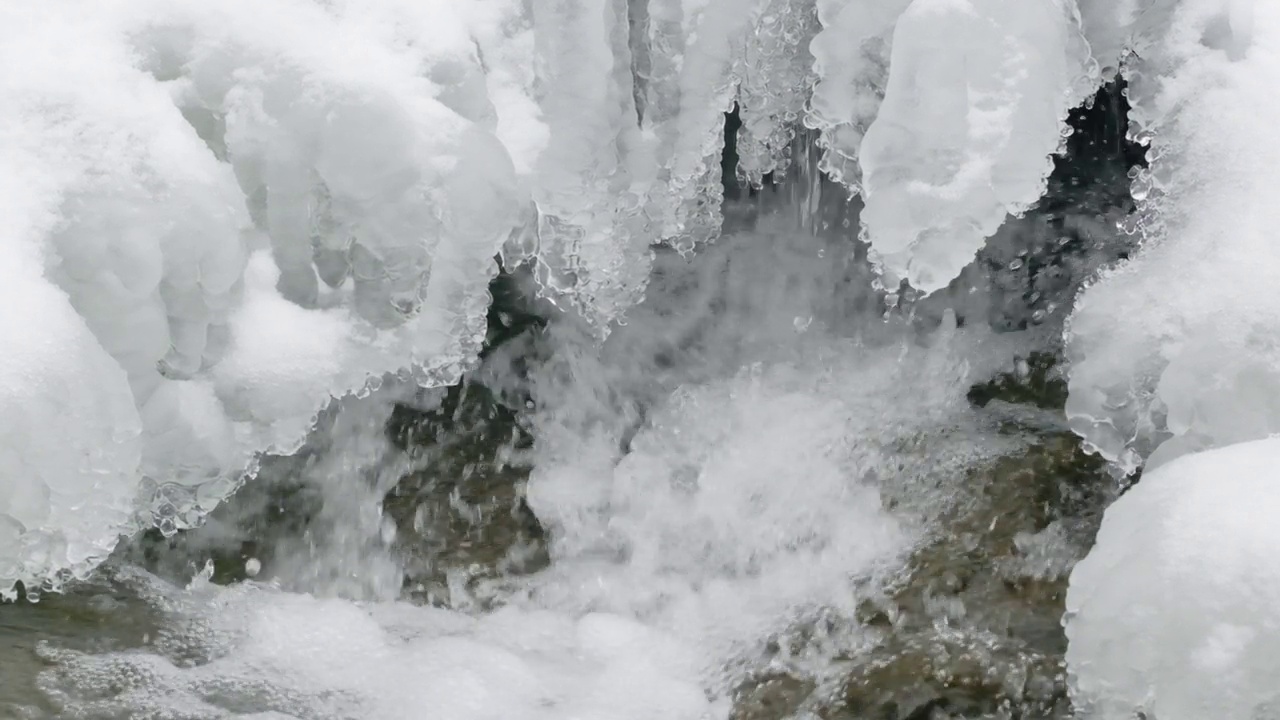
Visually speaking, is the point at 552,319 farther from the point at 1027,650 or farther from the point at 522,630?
the point at 1027,650

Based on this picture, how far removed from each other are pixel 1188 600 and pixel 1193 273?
0.81 metres

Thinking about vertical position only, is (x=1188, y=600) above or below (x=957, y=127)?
below

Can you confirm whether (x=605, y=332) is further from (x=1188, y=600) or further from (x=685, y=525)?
(x=1188, y=600)

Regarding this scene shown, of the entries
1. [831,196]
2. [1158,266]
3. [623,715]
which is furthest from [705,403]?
[1158,266]

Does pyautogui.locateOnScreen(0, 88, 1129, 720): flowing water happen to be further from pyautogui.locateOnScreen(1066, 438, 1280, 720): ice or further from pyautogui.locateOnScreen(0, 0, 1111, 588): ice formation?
pyautogui.locateOnScreen(1066, 438, 1280, 720): ice

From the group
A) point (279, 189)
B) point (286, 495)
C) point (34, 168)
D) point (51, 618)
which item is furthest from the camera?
point (286, 495)

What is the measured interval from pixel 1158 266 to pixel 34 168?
6.89ft

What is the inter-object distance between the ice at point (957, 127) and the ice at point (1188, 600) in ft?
2.04

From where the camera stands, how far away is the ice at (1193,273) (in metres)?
2.14

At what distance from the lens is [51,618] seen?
2428 mm

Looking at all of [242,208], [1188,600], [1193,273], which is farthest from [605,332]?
[1188,600]

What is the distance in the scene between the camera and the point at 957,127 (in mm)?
2262

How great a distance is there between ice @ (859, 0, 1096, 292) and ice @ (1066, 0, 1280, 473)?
0.31 metres

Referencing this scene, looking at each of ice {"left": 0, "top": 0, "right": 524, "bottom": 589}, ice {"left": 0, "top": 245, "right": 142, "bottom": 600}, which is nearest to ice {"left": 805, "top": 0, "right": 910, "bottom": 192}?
ice {"left": 0, "top": 0, "right": 524, "bottom": 589}
